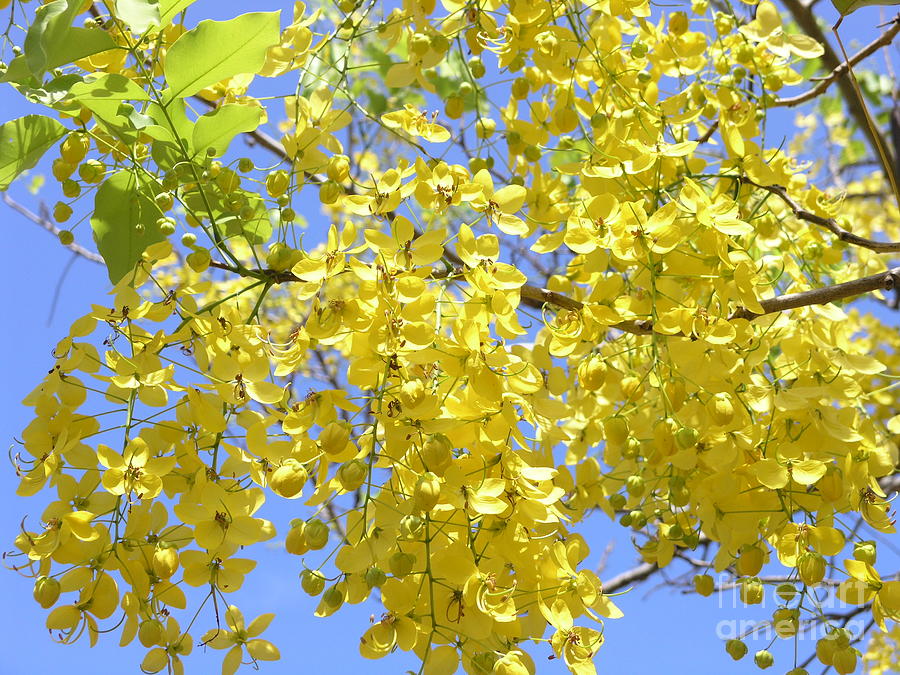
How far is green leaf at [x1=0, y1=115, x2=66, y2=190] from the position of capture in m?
1.11

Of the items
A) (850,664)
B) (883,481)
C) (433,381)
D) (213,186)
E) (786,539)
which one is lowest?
(850,664)

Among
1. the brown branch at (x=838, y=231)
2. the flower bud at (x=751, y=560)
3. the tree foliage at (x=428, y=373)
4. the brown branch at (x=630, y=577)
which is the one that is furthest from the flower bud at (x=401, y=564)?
the brown branch at (x=630, y=577)

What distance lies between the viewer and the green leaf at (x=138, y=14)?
99cm

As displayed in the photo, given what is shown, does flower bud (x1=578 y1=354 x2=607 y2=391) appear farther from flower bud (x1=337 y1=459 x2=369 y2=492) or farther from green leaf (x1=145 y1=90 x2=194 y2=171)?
green leaf (x1=145 y1=90 x2=194 y2=171)

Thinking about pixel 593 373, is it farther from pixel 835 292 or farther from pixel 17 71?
pixel 17 71

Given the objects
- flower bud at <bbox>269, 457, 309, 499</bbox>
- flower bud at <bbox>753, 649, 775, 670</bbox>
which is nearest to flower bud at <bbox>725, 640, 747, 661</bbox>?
flower bud at <bbox>753, 649, 775, 670</bbox>

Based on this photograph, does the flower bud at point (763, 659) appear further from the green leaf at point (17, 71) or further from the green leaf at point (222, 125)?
the green leaf at point (17, 71)

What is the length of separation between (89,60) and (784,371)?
1.13 metres

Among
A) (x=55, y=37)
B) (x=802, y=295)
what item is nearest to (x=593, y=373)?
(x=802, y=295)

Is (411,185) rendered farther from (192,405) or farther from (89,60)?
(89,60)

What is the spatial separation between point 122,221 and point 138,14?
31cm

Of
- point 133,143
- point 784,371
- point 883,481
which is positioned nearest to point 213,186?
point 133,143

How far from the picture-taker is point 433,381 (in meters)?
1.01

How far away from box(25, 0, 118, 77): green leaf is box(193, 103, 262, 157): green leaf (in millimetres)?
155
